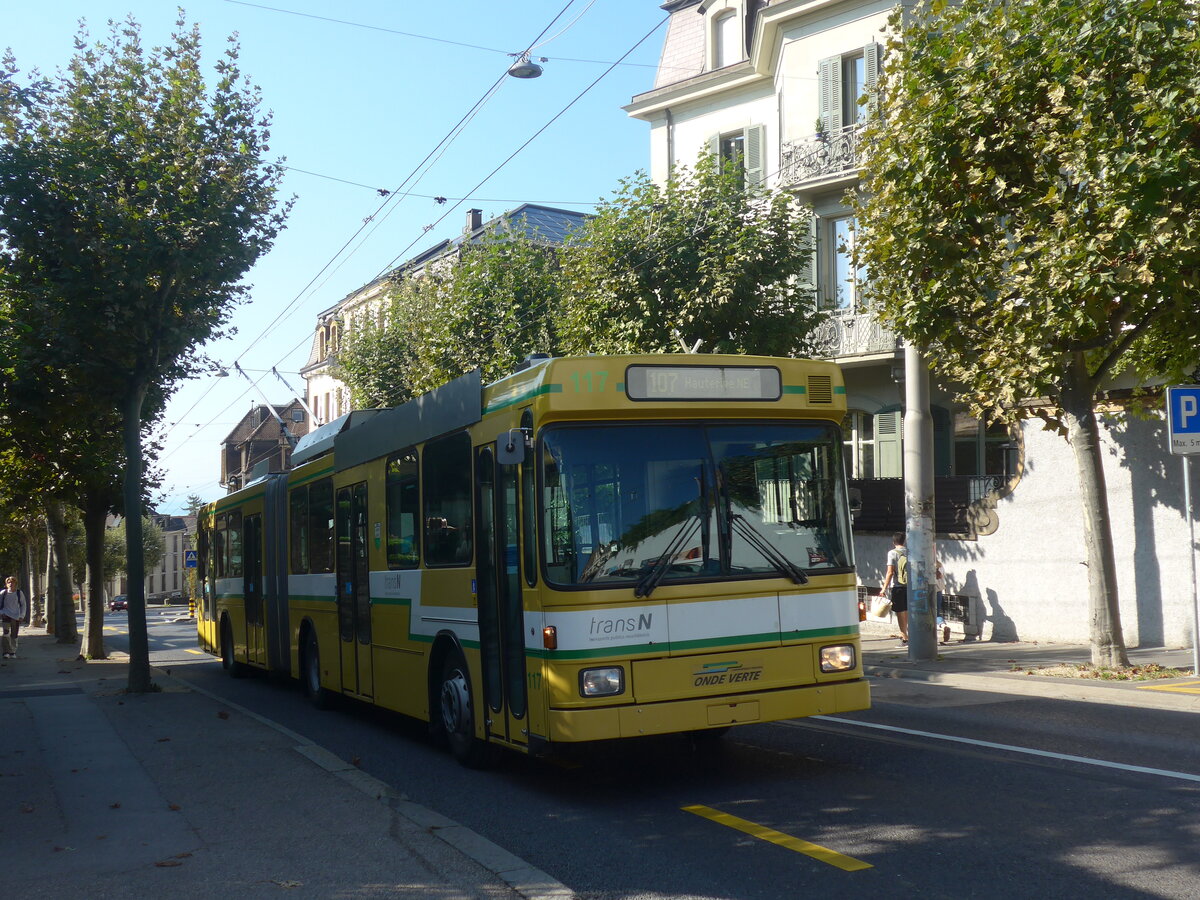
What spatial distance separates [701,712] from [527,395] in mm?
2336

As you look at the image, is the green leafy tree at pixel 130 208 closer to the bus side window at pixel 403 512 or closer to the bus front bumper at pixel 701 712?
the bus side window at pixel 403 512

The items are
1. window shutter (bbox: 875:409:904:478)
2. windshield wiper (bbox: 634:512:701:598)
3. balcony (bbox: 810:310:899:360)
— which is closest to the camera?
windshield wiper (bbox: 634:512:701:598)

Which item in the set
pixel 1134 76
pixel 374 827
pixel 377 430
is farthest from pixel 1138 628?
pixel 374 827

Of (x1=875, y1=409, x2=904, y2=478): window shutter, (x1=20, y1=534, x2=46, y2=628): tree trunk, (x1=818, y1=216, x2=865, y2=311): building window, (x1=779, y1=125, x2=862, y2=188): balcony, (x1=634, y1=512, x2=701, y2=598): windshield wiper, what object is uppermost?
(x1=779, y1=125, x2=862, y2=188): balcony

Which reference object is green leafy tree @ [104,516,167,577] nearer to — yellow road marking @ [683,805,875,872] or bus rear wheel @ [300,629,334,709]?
bus rear wheel @ [300,629,334,709]

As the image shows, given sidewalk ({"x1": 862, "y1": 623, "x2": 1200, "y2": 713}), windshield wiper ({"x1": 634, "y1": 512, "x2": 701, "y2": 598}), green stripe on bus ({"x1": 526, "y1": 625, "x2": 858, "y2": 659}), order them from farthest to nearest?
1. sidewalk ({"x1": 862, "y1": 623, "x2": 1200, "y2": 713})
2. windshield wiper ({"x1": 634, "y1": 512, "x2": 701, "y2": 598})
3. green stripe on bus ({"x1": 526, "y1": 625, "x2": 858, "y2": 659})

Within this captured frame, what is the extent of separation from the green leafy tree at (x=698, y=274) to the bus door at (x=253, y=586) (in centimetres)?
654

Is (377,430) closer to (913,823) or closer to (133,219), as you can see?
(133,219)

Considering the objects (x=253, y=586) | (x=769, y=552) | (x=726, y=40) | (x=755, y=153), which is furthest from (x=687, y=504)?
(x=726, y=40)

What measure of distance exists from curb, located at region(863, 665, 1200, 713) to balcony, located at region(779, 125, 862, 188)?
35.7ft

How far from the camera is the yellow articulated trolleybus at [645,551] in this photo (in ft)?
25.2

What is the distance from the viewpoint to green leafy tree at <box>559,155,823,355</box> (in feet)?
64.9

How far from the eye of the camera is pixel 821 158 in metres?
24.1

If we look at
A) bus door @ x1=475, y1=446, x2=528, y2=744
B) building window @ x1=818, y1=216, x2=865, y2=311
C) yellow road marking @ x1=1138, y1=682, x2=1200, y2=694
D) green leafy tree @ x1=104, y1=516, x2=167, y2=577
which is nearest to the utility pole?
yellow road marking @ x1=1138, y1=682, x2=1200, y2=694
